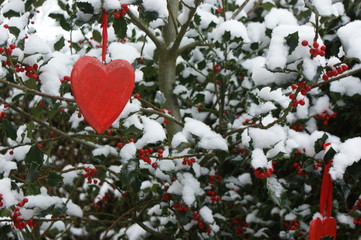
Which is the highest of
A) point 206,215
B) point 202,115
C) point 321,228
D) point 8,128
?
point 202,115

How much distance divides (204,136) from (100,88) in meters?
0.64

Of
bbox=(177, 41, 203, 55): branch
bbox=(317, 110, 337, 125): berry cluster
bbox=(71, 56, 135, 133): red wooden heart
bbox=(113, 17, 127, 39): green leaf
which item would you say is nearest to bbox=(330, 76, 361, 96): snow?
bbox=(317, 110, 337, 125): berry cluster

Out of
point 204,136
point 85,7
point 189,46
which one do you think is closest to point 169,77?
point 189,46

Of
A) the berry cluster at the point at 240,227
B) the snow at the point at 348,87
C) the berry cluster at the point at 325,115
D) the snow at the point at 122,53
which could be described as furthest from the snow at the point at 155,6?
the berry cluster at the point at 240,227

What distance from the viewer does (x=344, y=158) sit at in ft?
4.43

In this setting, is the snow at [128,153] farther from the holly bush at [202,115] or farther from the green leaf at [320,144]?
the green leaf at [320,144]

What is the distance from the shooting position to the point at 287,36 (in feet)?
3.68

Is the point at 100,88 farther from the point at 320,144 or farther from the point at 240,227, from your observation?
the point at 240,227

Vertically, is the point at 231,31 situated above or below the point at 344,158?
above

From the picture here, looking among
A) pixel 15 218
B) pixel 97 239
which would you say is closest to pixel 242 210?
Result: pixel 15 218

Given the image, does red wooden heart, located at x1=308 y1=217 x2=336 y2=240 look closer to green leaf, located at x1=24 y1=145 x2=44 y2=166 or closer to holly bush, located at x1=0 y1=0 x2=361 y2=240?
holly bush, located at x1=0 y1=0 x2=361 y2=240

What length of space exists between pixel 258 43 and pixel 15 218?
145 centimetres

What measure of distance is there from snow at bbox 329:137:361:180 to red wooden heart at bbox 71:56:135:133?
71cm

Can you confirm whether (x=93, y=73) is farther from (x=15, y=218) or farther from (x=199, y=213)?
(x=199, y=213)
